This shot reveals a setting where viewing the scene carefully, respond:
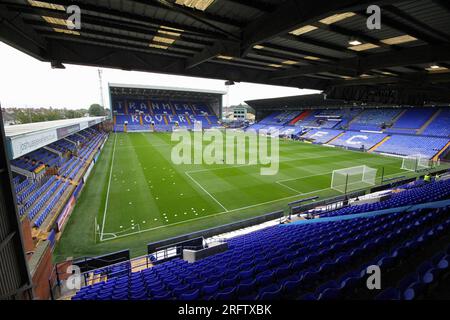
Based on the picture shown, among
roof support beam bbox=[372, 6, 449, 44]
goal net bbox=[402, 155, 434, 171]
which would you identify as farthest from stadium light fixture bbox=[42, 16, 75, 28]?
goal net bbox=[402, 155, 434, 171]

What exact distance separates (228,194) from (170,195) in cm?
403

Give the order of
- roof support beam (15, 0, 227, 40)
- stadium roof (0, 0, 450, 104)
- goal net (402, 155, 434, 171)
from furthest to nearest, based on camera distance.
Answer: goal net (402, 155, 434, 171)
stadium roof (0, 0, 450, 104)
roof support beam (15, 0, 227, 40)

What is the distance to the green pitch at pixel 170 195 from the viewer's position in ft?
35.4

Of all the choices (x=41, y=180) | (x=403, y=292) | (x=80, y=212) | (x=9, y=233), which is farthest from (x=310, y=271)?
(x=41, y=180)

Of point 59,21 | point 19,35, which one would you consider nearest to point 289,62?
point 59,21

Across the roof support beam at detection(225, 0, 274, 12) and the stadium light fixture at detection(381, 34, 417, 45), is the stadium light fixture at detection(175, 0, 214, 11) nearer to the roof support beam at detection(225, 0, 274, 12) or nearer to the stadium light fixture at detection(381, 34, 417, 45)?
the roof support beam at detection(225, 0, 274, 12)

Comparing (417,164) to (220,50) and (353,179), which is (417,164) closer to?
(353,179)

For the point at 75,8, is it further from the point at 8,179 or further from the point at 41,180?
the point at 41,180

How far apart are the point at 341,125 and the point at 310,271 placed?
45.2 m

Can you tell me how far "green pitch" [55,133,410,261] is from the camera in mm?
10805

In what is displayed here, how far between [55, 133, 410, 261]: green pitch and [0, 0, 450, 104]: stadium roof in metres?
7.57

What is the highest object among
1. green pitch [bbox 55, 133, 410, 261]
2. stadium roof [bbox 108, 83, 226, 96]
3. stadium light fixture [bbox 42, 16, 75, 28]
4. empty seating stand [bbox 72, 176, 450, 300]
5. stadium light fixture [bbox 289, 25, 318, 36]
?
stadium roof [bbox 108, 83, 226, 96]

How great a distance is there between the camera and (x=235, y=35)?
524cm
